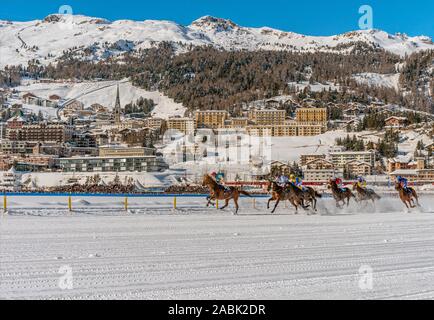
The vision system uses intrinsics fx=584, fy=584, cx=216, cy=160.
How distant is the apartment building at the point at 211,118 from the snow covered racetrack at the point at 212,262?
487 feet

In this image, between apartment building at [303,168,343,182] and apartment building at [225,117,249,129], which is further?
apartment building at [225,117,249,129]

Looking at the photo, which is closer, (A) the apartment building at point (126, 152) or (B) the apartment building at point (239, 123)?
(A) the apartment building at point (126, 152)

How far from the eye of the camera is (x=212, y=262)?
7.56 m

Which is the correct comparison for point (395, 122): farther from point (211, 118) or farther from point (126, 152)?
point (126, 152)

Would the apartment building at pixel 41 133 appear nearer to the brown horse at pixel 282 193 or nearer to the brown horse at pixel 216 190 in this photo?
the brown horse at pixel 216 190

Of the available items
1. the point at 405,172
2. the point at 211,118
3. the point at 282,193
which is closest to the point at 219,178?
the point at 282,193

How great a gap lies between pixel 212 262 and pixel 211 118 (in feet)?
513

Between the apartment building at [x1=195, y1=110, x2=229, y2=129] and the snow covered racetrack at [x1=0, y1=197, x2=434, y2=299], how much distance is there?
148 m

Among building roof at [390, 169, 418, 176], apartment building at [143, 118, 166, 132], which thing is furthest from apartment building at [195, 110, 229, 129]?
building roof at [390, 169, 418, 176]

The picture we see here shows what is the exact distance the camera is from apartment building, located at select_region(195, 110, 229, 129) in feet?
527

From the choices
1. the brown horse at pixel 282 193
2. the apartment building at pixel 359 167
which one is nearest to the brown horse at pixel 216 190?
the brown horse at pixel 282 193

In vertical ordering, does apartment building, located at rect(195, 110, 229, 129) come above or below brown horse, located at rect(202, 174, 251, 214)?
above

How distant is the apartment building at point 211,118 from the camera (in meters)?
161

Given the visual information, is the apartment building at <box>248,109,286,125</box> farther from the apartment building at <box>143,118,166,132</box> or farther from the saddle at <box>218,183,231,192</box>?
the saddle at <box>218,183,231,192</box>
